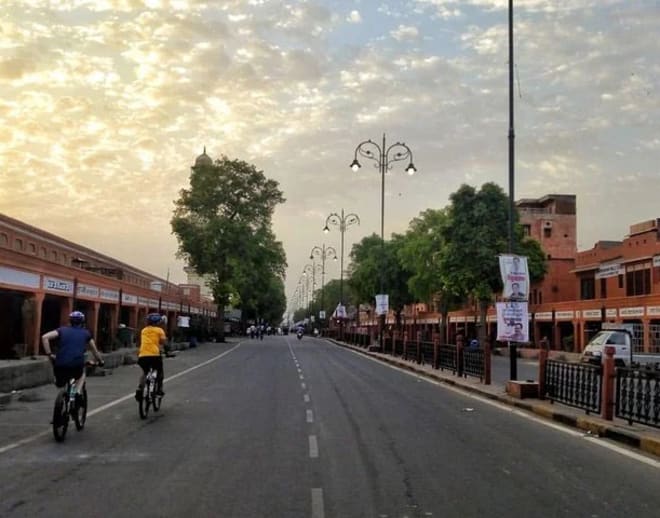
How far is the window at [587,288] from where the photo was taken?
195ft

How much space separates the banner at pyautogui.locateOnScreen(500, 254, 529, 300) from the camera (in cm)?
1917

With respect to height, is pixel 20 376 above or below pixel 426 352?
below

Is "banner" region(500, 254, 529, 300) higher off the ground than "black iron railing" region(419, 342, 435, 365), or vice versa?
"banner" region(500, 254, 529, 300)

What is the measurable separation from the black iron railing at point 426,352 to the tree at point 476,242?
72.3 feet

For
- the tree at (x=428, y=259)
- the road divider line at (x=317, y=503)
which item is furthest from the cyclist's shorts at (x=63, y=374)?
the tree at (x=428, y=259)

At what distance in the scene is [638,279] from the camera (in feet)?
168

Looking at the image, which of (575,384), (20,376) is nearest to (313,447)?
(575,384)

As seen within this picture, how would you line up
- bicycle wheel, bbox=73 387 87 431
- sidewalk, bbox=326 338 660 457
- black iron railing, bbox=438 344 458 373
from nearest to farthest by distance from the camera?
sidewalk, bbox=326 338 660 457, bicycle wheel, bbox=73 387 87 431, black iron railing, bbox=438 344 458 373

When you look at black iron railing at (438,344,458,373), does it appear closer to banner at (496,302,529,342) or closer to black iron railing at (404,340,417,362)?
black iron railing at (404,340,417,362)

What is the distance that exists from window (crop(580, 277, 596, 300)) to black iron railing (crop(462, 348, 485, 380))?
3623 cm

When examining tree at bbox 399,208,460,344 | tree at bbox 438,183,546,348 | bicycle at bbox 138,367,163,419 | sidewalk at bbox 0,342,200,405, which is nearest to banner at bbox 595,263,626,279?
tree at bbox 438,183,546,348

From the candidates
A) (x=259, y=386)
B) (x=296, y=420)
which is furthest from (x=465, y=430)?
(x=259, y=386)

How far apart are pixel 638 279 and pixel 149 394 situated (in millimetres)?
43411

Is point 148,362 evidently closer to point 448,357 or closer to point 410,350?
point 448,357
